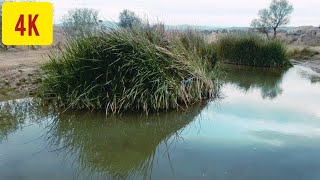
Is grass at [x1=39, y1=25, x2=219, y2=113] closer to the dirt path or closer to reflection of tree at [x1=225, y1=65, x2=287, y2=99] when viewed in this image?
the dirt path

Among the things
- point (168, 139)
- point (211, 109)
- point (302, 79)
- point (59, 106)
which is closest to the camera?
point (168, 139)

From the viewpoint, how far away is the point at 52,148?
187 inches

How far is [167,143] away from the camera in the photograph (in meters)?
5.07

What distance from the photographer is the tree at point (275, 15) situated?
4573cm

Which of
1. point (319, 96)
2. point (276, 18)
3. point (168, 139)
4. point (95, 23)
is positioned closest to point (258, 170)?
point (168, 139)

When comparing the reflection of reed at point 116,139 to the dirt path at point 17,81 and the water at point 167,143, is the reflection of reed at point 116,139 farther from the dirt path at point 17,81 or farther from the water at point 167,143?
the dirt path at point 17,81

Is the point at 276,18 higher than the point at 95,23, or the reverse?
the point at 276,18

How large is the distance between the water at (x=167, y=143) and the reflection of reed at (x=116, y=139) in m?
0.01

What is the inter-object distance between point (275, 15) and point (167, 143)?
1737 inches

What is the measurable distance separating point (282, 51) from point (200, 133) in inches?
473

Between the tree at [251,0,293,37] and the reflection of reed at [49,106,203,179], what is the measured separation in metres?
41.3

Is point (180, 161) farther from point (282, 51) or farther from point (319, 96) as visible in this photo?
point (282, 51)

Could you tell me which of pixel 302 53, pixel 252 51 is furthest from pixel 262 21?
pixel 252 51

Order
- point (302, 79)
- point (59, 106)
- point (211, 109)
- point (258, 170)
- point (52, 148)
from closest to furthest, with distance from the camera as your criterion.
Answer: point (258, 170)
point (52, 148)
point (59, 106)
point (211, 109)
point (302, 79)
